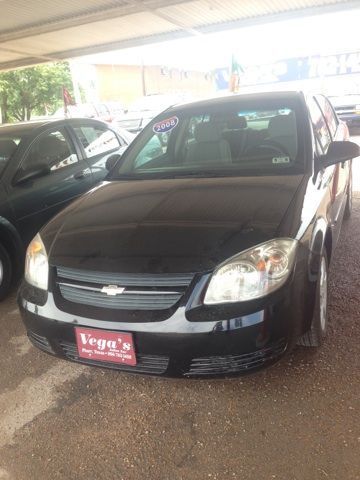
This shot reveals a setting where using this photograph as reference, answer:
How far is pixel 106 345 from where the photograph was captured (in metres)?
2.08

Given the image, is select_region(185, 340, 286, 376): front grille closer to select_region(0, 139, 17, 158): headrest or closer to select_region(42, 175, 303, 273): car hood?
select_region(42, 175, 303, 273): car hood

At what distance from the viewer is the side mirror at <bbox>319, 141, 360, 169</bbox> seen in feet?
9.16

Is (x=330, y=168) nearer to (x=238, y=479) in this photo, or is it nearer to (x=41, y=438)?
(x=238, y=479)

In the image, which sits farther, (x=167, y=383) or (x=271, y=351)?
(x=167, y=383)

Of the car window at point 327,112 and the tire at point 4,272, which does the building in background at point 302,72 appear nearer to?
the car window at point 327,112

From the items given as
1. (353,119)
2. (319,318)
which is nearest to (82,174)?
(319,318)

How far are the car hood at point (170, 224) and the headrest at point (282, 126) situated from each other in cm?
54

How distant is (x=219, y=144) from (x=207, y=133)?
0.17 meters

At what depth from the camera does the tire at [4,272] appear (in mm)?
3697

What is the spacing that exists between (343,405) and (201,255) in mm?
1087

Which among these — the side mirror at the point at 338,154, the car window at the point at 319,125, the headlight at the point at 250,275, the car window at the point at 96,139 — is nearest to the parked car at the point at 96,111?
the car window at the point at 96,139

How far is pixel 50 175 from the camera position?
4.27 m

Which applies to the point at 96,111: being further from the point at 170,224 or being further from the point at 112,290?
the point at 112,290

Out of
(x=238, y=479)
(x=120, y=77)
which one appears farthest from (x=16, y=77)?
(x=238, y=479)
